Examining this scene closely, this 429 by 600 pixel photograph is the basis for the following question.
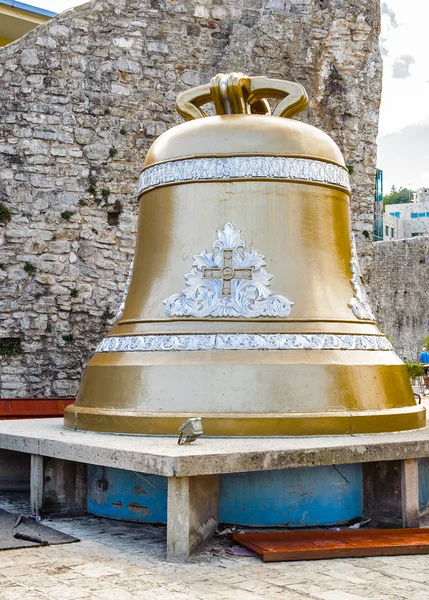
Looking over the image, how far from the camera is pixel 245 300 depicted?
15.6 ft

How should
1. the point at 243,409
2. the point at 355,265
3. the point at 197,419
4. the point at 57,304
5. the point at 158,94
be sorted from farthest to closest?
the point at 158,94
the point at 57,304
the point at 355,265
the point at 243,409
the point at 197,419

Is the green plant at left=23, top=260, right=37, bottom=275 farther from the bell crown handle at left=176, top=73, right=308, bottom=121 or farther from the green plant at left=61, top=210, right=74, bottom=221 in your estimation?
the bell crown handle at left=176, top=73, right=308, bottom=121

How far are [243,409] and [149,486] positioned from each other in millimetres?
632

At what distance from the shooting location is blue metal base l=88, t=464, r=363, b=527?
4289mm

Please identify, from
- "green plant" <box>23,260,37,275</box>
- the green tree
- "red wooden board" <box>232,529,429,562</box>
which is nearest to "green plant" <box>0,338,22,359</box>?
"green plant" <box>23,260,37,275</box>

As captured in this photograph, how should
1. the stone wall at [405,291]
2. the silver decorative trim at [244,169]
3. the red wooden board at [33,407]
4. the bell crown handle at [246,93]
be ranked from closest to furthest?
the silver decorative trim at [244,169], the bell crown handle at [246,93], the red wooden board at [33,407], the stone wall at [405,291]

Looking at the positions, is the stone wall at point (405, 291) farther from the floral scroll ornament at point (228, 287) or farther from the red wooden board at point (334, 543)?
the red wooden board at point (334, 543)

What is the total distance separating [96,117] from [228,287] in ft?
20.5

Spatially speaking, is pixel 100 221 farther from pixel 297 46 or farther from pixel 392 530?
pixel 392 530

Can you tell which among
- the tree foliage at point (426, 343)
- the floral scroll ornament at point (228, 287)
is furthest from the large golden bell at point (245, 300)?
the tree foliage at point (426, 343)

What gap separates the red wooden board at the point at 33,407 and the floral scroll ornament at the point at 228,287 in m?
3.27

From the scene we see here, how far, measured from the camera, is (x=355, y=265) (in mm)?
5379

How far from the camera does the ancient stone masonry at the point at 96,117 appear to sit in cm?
997

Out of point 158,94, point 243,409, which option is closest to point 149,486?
point 243,409
